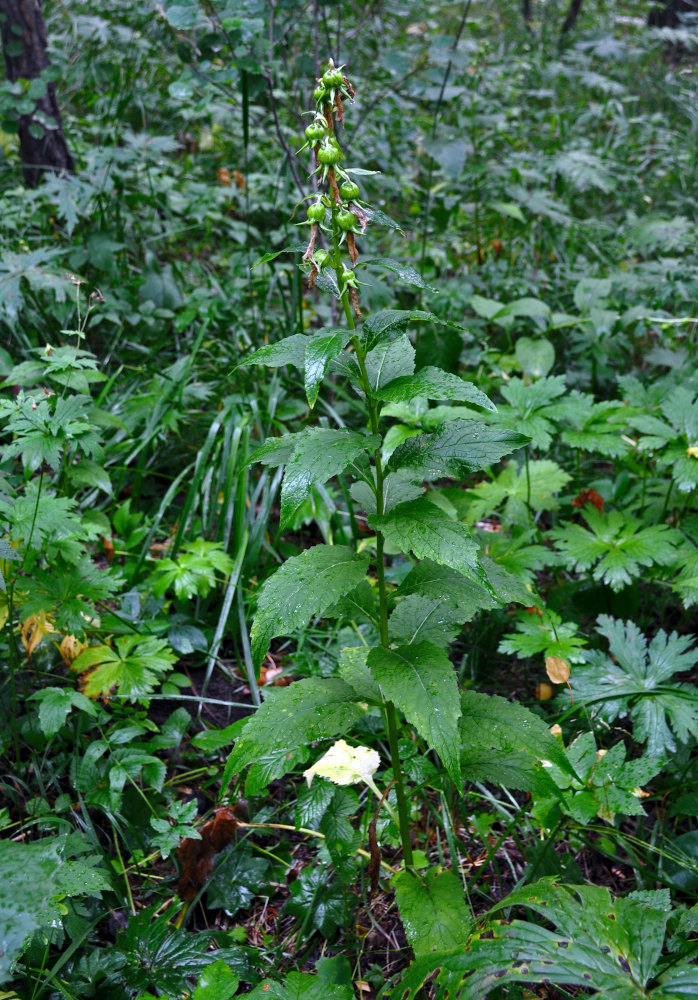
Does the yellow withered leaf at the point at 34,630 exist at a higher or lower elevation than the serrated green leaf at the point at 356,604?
lower

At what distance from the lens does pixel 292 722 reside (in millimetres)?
1209

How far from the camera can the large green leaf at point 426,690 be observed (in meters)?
1.03

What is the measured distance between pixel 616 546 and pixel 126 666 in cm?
143

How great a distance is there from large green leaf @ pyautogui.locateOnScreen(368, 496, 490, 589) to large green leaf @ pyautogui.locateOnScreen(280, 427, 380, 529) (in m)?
0.14

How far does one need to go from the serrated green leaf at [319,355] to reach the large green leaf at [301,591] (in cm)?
30

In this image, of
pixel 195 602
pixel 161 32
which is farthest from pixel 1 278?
pixel 161 32

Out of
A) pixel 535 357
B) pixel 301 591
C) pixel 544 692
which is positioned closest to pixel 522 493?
pixel 544 692

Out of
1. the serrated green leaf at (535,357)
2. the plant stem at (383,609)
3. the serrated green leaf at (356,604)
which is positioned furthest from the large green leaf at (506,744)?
the serrated green leaf at (535,357)

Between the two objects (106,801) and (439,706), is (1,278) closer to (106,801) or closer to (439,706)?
(106,801)

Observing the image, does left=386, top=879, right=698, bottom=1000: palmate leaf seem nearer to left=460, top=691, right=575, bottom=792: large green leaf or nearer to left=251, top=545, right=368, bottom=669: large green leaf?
left=460, top=691, right=575, bottom=792: large green leaf

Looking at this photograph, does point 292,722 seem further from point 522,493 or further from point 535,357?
point 535,357

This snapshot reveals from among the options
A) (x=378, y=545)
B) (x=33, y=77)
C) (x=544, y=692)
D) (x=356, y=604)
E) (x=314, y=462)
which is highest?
(x=33, y=77)

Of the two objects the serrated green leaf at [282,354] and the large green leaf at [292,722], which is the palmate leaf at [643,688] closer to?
the large green leaf at [292,722]

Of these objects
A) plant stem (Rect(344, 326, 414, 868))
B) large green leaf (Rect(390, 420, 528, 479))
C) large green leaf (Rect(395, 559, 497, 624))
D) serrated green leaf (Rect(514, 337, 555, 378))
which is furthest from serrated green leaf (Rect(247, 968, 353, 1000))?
serrated green leaf (Rect(514, 337, 555, 378))
